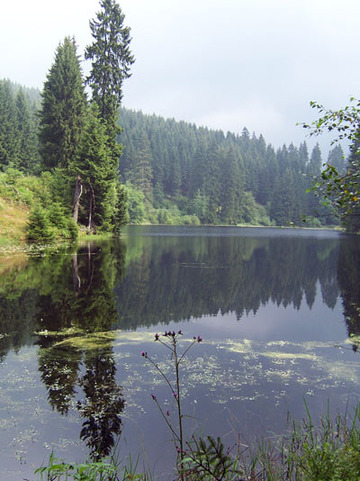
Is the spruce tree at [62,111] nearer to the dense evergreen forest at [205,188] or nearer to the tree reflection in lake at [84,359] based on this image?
the tree reflection in lake at [84,359]

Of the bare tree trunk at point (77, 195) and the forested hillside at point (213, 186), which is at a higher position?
the forested hillside at point (213, 186)

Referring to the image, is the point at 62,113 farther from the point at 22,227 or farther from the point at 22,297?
the point at 22,297

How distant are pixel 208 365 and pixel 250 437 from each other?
2955 mm

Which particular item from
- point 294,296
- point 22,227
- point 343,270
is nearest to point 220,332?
point 294,296

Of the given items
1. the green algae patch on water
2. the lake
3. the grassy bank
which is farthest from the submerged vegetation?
the grassy bank

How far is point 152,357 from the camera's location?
8586 millimetres

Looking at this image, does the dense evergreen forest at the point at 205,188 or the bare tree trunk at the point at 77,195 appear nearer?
the bare tree trunk at the point at 77,195

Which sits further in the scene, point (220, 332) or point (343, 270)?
point (343, 270)

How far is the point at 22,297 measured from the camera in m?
13.1

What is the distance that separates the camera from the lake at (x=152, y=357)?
5.33 metres

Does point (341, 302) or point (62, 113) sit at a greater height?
point (62, 113)

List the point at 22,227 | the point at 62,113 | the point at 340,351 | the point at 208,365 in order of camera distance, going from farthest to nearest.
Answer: the point at 62,113 → the point at 22,227 → the point at 340,351 → the point at 208,365

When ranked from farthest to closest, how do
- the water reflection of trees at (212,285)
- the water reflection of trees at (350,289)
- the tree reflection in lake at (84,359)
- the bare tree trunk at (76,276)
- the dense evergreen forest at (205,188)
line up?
the dense evergreen forest at (205,188)
the bare tree trunk at (76,276)
the water reflection of trees at (212,285)
the water reflection of trees at (350,289)
the tree reflection in lake at (84,359)

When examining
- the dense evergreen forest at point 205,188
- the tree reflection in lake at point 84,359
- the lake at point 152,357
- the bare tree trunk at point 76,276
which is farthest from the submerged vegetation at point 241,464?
the dense evergreen forest at point 205,188
